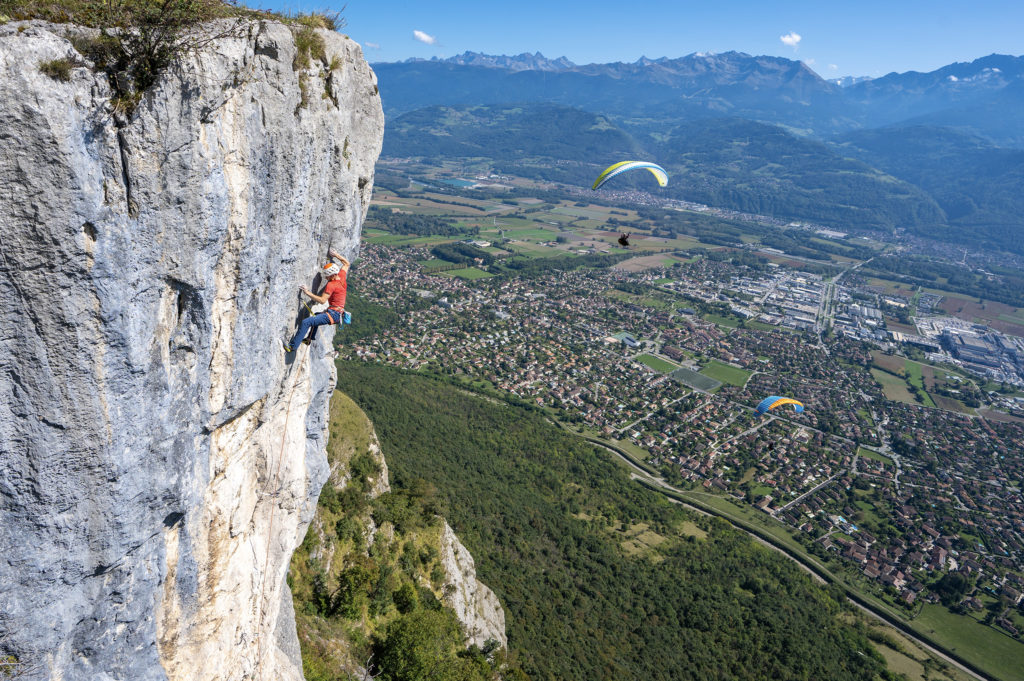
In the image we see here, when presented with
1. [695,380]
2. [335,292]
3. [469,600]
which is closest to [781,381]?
[695,380]

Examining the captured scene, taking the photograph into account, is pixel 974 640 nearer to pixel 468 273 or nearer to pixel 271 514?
pixel 271 514

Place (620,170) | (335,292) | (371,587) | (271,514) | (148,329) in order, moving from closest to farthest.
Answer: (148,329)
(335,292)
(271,514)
(371,587)
(620,170)

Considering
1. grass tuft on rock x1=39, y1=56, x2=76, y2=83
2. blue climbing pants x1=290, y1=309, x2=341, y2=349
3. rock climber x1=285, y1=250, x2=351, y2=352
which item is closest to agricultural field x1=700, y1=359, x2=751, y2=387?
rock climber x1=285, y1=250, x2=351, y2=352

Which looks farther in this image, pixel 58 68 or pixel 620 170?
pixel 620 170

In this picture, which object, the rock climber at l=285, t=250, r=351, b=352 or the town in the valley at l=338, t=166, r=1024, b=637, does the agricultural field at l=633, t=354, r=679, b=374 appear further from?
the rock climber at l=285, t=250, r=351, b=352

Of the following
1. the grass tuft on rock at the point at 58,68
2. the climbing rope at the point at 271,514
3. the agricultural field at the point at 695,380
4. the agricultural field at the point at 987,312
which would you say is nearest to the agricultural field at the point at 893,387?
the agricultural field at the point at 695,380

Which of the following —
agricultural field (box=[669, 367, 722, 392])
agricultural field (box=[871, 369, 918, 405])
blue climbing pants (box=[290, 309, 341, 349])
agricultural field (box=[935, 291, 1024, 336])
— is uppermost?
blue climbing pants (box=[290, 309, 341, 349])
